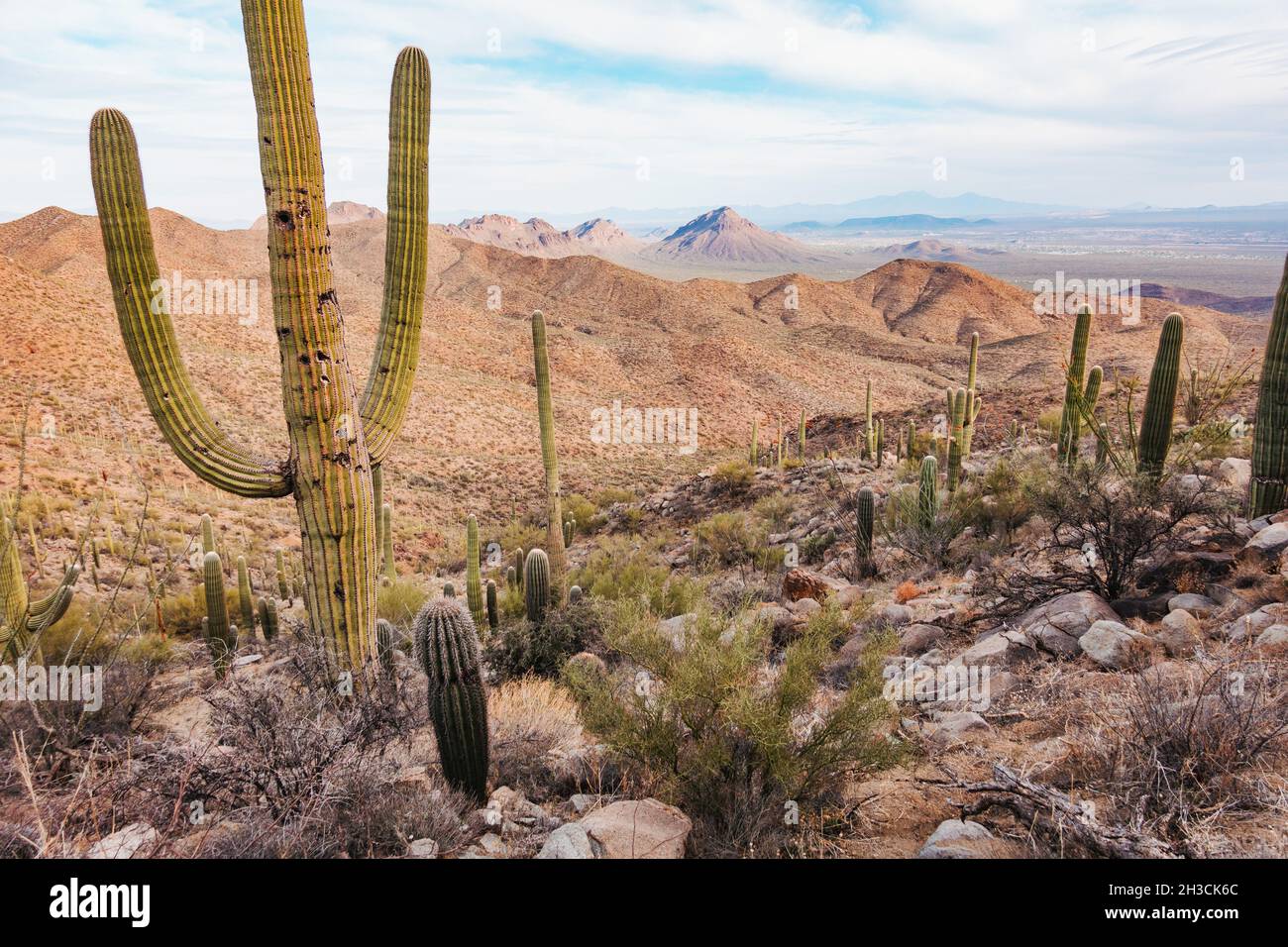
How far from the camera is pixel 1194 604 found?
5270 millimetres

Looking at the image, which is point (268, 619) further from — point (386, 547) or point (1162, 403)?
point (1162, 403)

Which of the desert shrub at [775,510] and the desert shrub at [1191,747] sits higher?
the desert shrub at [1191,747]

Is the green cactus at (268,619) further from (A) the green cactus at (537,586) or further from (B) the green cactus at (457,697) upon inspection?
(B) the green cactus at (457,697)

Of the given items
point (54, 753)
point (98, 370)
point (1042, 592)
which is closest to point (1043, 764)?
point (1042, 592)

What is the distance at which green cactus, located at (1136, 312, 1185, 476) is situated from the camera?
7812 mm

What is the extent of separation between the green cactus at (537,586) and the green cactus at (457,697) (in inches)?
175

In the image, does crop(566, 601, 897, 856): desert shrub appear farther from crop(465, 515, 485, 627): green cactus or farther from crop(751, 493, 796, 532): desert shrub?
crop(751, 493, 796, 532): desert shrub

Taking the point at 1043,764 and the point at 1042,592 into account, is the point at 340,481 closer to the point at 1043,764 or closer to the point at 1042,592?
the point at 1043,764

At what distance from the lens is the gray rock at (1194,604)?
5164 millimetres

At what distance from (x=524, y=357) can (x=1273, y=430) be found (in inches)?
1775

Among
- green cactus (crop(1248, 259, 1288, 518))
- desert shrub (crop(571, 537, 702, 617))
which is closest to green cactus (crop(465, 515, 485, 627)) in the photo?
desert shrub (crop(571, 537, 702, 617))

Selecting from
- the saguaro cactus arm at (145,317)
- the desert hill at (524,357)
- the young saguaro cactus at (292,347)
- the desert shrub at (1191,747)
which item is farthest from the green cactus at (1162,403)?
the saguaro cactus arm at (145,317)

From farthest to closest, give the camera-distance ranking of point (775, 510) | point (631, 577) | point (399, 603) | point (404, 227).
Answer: point (775, 510)
point (631, 577)
point (399, 603)
point (404, 227)

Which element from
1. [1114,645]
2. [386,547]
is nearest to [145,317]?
[1114,645]
